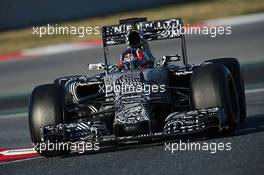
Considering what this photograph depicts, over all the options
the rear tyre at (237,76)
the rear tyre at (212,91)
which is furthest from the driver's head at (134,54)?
the rear tyre at (212,91)

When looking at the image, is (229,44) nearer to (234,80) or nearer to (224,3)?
(224,3)

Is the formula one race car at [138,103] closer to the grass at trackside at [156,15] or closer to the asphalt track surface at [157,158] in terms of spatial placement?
the asphalt track surface at [157,158]

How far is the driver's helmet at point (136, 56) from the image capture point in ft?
35.1

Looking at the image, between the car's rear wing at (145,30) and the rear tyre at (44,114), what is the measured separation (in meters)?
1.69

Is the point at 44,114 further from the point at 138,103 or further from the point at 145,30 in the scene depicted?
the point at 145,30

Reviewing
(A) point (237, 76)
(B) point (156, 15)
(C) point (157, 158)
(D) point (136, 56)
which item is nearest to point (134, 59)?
(D) point (136, 56)

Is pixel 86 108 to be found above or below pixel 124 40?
below

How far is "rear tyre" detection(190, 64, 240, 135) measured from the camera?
30.9ft

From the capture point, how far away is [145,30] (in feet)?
36.9

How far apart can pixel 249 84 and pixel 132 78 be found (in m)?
5.08

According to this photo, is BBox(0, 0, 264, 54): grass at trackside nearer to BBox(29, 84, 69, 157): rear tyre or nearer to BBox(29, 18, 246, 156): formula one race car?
BBox(29, 18, 246, 156): formula one race car

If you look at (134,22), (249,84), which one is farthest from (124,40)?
(249,84)

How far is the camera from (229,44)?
1850 cm

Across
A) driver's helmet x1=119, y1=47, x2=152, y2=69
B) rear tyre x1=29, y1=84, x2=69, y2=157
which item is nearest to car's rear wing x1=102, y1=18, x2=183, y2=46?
driver's helmet x1=119, y1=47, x2=152, y2=69
